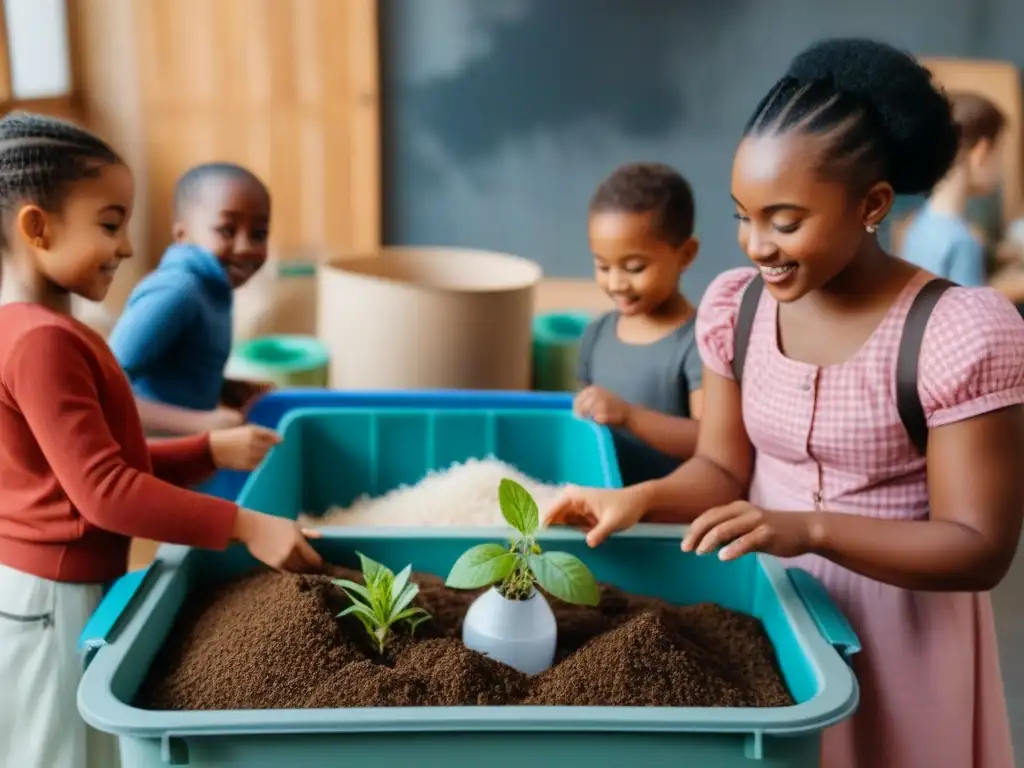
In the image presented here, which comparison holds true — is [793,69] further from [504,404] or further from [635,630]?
[504,404]

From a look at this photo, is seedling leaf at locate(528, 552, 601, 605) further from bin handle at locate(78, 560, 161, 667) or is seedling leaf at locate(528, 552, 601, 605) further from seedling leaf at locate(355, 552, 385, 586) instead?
bin handle at locate(78, 560, 161, 667)

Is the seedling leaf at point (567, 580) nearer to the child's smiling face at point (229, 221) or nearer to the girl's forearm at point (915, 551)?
the girl's forearm at point (915, 551)

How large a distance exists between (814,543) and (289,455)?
73 cm

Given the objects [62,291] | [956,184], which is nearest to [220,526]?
[62,291]

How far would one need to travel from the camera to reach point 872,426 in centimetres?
81

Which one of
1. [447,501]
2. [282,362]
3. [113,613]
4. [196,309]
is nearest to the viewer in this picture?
[113,613]

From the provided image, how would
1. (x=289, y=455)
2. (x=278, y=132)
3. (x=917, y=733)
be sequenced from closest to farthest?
(x=917, y=733) → (x=289, y=455) → (x=278, y=132)

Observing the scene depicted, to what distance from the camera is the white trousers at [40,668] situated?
880 millimetres

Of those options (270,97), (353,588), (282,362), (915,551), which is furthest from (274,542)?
(270,97)

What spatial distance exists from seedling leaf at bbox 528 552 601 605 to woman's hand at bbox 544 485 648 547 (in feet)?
0.28

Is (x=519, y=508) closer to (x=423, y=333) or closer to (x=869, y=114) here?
(x=869, y=114)

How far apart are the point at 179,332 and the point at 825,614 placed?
0.90m

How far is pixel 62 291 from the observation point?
2.86ft

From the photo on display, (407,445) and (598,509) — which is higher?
(598,509)
